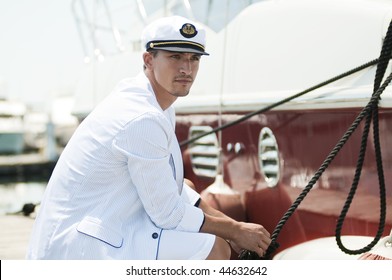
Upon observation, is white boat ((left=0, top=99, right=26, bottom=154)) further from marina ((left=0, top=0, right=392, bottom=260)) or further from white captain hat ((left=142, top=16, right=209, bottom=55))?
white captain hat ((left=142, top=16, right=209, bottom=55))

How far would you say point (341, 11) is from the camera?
8.41 ft

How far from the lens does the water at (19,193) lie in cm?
1119

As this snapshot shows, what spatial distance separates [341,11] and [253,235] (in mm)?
1198

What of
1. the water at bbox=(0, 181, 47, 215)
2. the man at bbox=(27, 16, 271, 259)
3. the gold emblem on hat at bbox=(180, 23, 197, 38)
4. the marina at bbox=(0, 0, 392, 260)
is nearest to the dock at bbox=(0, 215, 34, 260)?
the marina at bbox=(0, 0, 392, 260)

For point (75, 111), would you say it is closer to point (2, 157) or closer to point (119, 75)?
point (119, 75)

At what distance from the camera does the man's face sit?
71.0 inches

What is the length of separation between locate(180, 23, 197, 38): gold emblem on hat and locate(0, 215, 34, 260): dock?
1912mm

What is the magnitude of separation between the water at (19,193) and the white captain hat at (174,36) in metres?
9.10

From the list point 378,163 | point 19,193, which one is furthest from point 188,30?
point 19,193

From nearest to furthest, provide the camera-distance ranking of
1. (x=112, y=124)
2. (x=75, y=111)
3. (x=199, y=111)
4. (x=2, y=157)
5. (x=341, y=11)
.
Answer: (x=112, y=124) → (x=341, y=11) → (x=199, y=111) → (x=75, y=111) → (x=2, y=157)

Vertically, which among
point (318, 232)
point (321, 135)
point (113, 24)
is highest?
point (113, 24)

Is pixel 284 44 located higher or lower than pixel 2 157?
higher

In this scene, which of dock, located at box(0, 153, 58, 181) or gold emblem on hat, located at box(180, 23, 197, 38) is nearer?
gold emblem on hat, located at box(180, 23, 197, 38)
